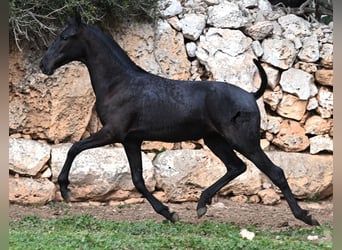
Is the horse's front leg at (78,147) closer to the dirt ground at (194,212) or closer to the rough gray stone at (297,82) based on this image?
the dirt ground at (194,212)

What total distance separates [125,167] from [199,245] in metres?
3.94

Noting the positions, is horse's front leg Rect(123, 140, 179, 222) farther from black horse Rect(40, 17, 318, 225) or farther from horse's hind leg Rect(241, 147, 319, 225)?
horse's hind leg Rect(241, 147, 319, 225)

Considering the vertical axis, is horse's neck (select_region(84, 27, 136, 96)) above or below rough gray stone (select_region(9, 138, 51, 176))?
above

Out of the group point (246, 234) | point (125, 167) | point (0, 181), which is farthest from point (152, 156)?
point (0, 181)

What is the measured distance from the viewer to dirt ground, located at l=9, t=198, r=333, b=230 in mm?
7398

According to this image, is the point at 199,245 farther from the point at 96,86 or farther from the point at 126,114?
the point at 96,86

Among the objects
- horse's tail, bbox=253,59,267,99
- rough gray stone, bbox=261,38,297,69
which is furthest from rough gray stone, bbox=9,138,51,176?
rough gray stone, bbox=261,38,297,69

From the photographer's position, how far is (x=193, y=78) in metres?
9.24

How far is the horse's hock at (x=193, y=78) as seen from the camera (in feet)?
27.8

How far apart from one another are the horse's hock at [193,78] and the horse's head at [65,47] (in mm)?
2307

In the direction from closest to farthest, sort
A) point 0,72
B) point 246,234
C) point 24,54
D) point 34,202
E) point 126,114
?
point 0,72 → point 246,234 → point 126,114 → point 34,202 → point 24,54

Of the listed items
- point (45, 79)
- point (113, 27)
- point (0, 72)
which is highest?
point (0, 72)

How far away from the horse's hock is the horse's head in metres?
2.31

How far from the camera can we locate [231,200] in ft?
29.0
